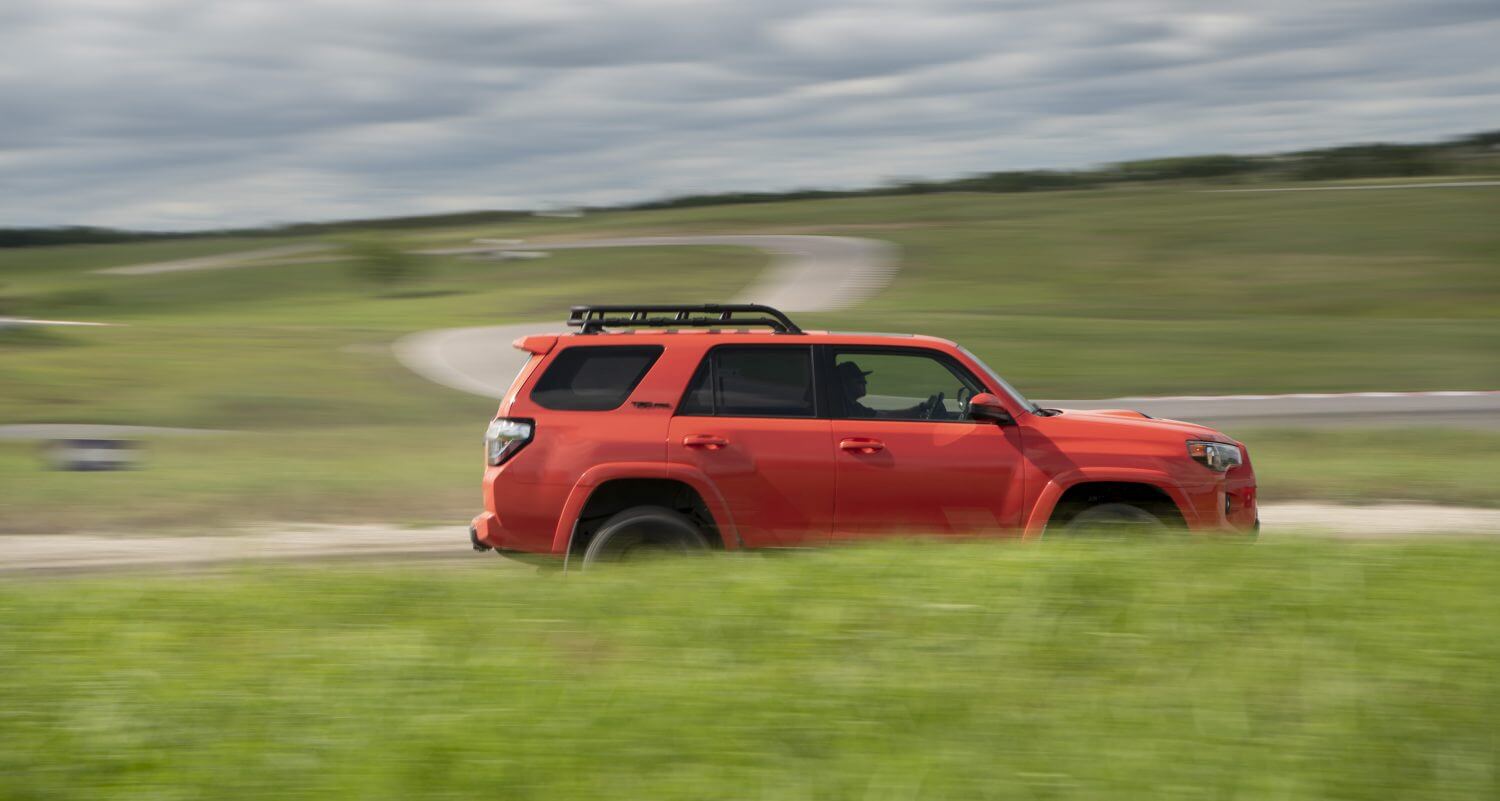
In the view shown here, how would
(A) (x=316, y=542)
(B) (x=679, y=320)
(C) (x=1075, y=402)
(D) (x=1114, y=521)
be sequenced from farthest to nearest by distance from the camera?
1. (C) (x=1075, y=402)
2. (A) (x=316, y=542)
3. (B) (x=679, y=320)
4. (D) (x=1114, y=521)

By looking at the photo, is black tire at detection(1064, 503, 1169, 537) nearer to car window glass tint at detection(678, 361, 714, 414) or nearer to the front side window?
the front side window

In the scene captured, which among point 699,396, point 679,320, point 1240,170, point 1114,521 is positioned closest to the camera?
point 1114,521

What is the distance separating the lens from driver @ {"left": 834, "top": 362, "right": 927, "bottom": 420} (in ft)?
23.6

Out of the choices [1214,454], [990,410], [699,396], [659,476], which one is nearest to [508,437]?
[659,476]

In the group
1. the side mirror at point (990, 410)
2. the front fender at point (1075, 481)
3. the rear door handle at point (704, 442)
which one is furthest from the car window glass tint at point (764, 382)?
the front fender at point (1075, 481)

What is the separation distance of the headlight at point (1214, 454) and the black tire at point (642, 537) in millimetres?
2673

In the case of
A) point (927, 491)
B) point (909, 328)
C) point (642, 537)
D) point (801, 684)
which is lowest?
point (909, 328)

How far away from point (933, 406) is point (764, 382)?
947 mm

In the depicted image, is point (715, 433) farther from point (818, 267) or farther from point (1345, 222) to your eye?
point (1345, 222)

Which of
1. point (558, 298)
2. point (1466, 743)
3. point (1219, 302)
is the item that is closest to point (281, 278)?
point (558, 298)

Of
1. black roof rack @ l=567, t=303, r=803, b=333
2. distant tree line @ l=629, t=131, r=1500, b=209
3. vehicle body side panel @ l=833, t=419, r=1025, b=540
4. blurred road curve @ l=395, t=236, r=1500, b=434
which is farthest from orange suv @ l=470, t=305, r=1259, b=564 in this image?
distant tree line @ l=629, t=131, r=1500, b=209

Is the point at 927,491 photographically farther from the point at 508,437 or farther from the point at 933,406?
the point at 508,437

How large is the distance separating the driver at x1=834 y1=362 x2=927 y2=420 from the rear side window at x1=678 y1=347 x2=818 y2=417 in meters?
0.19

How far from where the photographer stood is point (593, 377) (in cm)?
723
